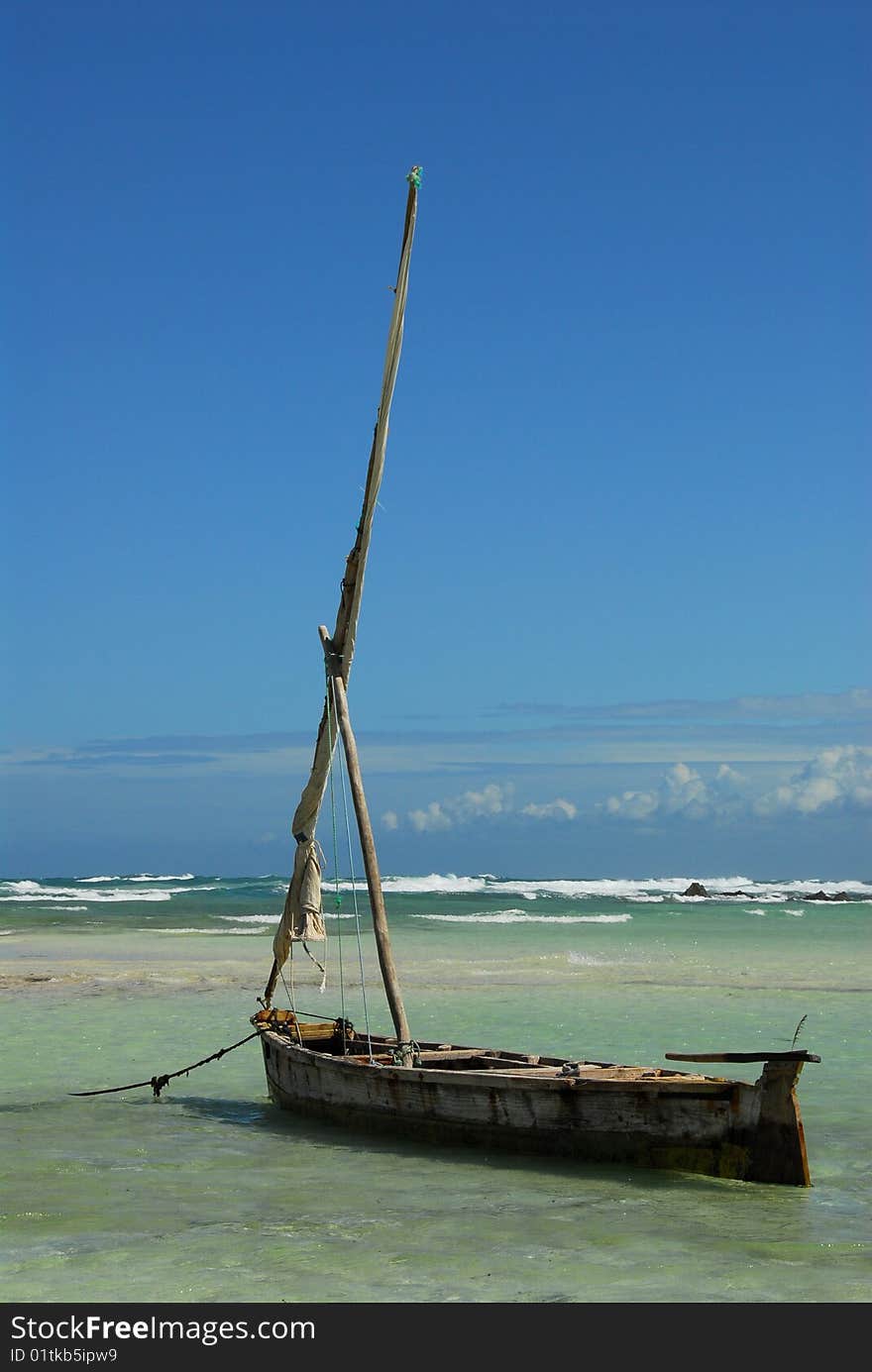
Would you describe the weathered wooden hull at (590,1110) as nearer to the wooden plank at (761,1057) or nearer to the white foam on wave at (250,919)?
the wooden plank at (761,1057)

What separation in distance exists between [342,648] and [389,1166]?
294 inches

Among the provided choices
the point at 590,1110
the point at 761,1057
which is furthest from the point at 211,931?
the point at 761,1057

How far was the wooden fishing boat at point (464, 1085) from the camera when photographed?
14234mm

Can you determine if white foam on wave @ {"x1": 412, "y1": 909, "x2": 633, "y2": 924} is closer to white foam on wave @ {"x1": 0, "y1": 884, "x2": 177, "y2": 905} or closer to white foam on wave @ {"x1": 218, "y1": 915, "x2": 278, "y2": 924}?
white foam on wave @ {"x1": 218, "y1": 915, "x2": 278, "y2": 924}

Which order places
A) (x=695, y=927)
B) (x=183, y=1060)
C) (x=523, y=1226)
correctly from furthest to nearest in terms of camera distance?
(x=695, y=927)
(x=183, y=1060)
(x=523, y=1226)

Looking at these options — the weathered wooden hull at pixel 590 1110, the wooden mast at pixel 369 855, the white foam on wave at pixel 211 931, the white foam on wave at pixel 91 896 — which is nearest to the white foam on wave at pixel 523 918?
the white foam on wave at pixel 211 931

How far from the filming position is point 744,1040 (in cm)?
2559

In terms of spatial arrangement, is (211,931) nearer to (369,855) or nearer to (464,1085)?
(369,855)

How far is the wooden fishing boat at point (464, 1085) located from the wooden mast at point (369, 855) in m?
0.02

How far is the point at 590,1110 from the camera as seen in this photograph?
14945mm

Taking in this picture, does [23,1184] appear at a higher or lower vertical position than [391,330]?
lower

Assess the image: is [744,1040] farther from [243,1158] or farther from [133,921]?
[133,921]
